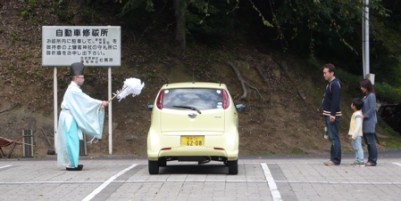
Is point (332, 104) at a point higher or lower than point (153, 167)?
higher

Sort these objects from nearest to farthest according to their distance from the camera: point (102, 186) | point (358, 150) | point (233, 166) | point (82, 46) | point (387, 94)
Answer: point (102, 186) → point (233, 166) → point (358, 150) → point (82, 46) → point (387, 94)

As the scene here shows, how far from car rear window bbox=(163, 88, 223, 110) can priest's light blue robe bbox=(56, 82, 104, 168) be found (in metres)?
1.80

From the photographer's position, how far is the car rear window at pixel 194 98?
11.8 metres

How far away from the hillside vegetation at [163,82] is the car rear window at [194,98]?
7.97 metres

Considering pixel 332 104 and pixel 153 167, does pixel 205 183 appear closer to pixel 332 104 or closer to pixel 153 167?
pixel 153 167

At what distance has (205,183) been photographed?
414 inches

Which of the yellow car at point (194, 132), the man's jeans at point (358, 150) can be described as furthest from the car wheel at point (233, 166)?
the man's jeans at point (358, 150)

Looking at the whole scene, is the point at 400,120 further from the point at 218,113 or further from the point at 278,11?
the point at 218,113

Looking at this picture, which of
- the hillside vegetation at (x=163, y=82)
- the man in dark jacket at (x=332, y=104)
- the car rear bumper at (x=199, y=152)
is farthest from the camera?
the hillside vegetation at (x=163, y=82)

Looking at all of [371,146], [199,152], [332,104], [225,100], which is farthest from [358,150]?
[199,152]

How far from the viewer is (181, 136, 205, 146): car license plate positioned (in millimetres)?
11586

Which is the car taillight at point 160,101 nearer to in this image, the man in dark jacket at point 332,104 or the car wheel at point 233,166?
the car wheel at point 233,166

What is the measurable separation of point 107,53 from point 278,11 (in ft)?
24.8

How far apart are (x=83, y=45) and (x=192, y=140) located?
8.47 metres
